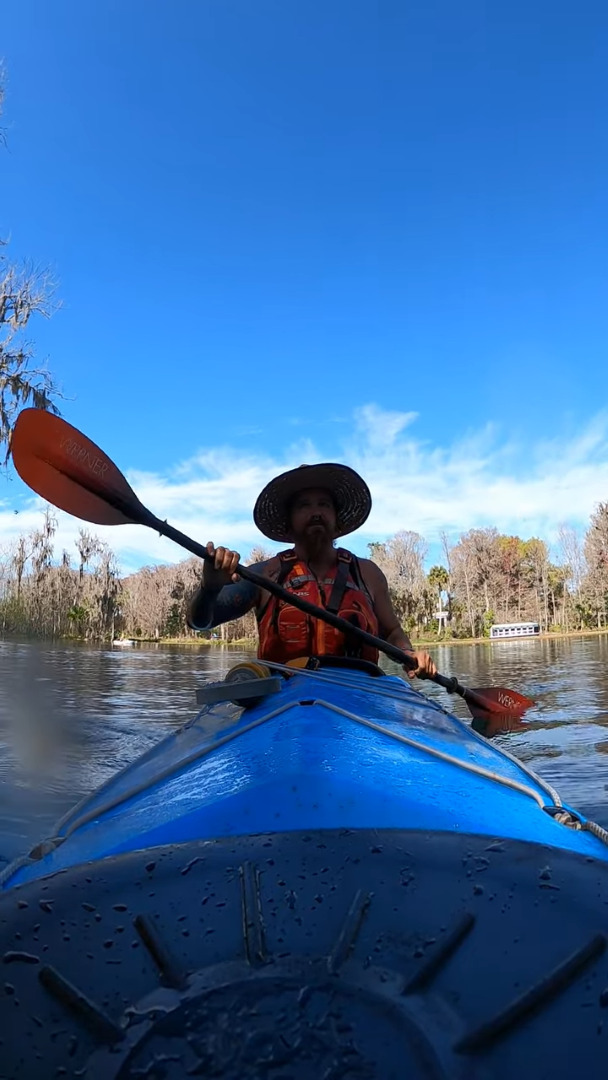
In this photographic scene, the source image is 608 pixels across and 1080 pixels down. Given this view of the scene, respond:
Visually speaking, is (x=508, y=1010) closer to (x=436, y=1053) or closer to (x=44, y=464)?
(x=436, y=1053)

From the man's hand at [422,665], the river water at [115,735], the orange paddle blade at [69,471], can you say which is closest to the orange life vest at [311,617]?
the man's hand at [422,665]

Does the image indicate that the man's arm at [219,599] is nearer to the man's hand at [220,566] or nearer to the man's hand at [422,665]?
the man's hand at [220,566]

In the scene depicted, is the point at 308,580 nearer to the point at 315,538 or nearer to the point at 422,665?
the point at 315,538

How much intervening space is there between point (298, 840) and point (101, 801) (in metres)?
0.79

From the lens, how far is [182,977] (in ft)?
2.23

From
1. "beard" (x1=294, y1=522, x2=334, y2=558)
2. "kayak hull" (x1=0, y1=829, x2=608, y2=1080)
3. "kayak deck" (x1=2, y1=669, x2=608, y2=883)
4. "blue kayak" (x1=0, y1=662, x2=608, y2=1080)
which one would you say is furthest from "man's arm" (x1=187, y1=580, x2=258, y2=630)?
"kayak hull" (x1=0, y1=829, x2=608, y2=1080)

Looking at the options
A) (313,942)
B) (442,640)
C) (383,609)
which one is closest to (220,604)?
(383,609)

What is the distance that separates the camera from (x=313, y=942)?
0.72m

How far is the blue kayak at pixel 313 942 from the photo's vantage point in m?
0.60

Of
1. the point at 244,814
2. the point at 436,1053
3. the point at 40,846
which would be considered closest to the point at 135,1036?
the point at 436,1053

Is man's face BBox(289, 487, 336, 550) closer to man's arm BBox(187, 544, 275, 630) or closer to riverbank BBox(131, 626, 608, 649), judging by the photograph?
man's arm BBox(187, 544, 275, 630)

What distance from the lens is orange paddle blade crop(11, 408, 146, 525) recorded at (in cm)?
306

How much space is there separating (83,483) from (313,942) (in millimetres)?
2771

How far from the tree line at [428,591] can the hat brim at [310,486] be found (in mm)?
42092
